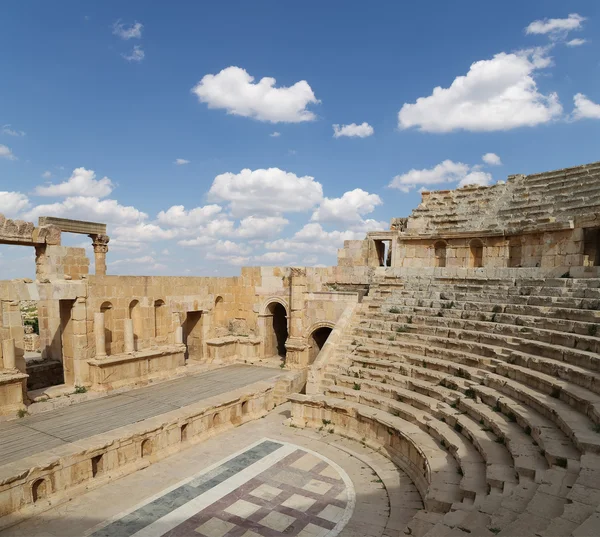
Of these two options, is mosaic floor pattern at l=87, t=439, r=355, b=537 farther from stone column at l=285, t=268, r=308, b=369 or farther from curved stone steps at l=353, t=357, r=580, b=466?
stone column at l=285, t=268, r=308, b=369

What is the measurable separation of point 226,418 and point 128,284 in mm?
5869

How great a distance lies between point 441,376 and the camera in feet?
33.9

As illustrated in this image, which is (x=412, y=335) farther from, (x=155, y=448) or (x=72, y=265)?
(x=72, y=265)

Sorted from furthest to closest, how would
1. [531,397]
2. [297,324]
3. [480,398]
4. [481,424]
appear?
[297,324]
[480,398]
[481,424]
[531,397]

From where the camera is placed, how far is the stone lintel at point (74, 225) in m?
14.3

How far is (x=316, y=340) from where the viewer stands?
17.8 metres

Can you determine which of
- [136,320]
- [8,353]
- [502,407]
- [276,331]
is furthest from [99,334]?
[502,407]

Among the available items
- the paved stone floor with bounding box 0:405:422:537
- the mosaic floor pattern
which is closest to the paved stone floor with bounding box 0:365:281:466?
the paved stone floor with bounding box 0:405:422:537

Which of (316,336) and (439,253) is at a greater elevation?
(439,253)

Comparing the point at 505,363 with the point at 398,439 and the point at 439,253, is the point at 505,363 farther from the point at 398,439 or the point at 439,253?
the point at 439,253

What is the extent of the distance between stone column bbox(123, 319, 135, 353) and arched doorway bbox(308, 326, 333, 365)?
6.73m

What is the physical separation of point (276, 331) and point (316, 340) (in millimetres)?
2828

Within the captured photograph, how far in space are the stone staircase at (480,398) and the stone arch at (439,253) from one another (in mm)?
4013

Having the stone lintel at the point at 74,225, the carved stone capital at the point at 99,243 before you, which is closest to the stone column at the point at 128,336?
the stone lintel at the point at 74,225
